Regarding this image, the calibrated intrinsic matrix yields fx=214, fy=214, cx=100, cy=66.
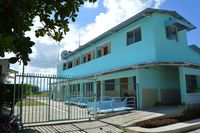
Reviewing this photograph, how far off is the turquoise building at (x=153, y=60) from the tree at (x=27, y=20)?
41.0 ft

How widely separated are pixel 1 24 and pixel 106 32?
780 inches

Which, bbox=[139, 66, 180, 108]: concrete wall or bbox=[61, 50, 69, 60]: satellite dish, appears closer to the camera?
bbox=[139, 66, 180, 108]: concrete wall

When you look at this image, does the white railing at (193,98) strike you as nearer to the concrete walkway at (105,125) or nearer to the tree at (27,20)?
the concrete walkway at (105,125)

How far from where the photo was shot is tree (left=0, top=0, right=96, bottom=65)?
2193 mm

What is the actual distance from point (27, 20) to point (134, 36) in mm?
16677

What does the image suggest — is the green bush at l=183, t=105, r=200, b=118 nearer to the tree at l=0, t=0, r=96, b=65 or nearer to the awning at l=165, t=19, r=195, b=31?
the awning at l=165, t=19, r=195, b=31

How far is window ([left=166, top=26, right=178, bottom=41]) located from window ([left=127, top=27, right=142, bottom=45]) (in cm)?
239

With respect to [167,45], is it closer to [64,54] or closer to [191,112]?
[191,112]

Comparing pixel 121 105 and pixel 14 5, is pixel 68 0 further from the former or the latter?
pixel 121 105

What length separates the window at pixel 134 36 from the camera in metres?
18.4

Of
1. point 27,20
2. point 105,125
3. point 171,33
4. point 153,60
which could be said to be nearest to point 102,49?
point 171,33

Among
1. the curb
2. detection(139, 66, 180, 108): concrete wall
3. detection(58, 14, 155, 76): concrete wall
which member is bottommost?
the curb

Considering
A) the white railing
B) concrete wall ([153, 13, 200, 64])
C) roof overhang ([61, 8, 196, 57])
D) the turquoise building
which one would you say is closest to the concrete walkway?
the white railing

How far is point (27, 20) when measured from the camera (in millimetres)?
2850
